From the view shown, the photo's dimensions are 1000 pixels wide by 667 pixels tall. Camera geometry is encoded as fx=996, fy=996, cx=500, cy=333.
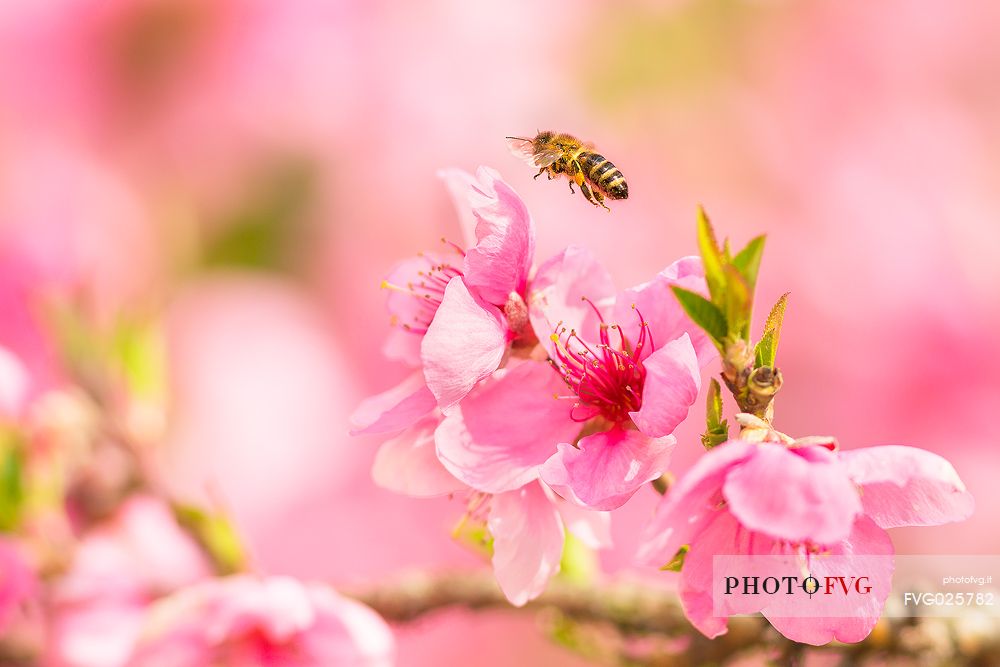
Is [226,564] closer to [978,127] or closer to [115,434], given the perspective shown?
[115,434]

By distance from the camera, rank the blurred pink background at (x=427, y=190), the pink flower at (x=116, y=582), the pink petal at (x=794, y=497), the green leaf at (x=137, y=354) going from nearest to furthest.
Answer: the pink petal at (x=794, y=497)
the pink flower at (x=116, y=582)
the green leaf at (x=137, y=354)
the blurred pink background at (x=427, y=190)

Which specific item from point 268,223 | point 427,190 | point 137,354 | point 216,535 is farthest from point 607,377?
point 268,223

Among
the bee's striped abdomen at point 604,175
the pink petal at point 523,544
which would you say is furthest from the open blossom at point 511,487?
the bee's striped abdomen at point 604,175

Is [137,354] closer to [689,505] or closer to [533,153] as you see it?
[533,153]

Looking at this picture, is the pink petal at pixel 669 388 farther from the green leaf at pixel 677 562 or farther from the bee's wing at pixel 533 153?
the bee's wing at pixel 533 153

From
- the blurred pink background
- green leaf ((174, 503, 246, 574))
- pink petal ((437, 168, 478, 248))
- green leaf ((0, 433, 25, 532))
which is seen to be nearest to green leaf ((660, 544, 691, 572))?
pink petal ((437, 168, 478, 248))

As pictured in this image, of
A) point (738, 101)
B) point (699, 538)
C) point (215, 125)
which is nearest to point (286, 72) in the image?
point (215, 125)

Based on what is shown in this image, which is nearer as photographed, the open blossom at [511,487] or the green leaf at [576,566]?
the open blossom at [511,487]
